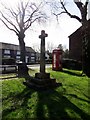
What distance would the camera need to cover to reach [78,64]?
24.0m

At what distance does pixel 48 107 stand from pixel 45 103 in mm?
452

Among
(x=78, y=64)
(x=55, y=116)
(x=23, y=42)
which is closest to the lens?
(x=55, y=116)

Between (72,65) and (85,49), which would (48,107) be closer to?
(85,49)

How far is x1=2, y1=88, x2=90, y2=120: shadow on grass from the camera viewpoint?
658cm

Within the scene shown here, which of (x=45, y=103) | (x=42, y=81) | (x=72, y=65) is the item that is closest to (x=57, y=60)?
(x=72, y=65)

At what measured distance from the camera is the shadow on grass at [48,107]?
658 centimetres

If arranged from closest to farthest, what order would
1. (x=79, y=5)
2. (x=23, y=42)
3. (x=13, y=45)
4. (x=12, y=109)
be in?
(x=12, y=109), (x=79, y=5), (x=23, y=42), (x=13, y=45)

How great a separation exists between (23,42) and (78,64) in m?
10.2

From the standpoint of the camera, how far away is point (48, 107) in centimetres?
727

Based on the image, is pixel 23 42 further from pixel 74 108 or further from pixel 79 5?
pixel 74 108

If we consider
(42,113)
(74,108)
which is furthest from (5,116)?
(74,108)

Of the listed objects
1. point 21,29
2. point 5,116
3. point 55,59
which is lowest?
point 5,116

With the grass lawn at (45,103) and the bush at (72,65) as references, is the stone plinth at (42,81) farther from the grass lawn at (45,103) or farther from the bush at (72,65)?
the bush at (72,65)

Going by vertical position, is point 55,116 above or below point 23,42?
below
